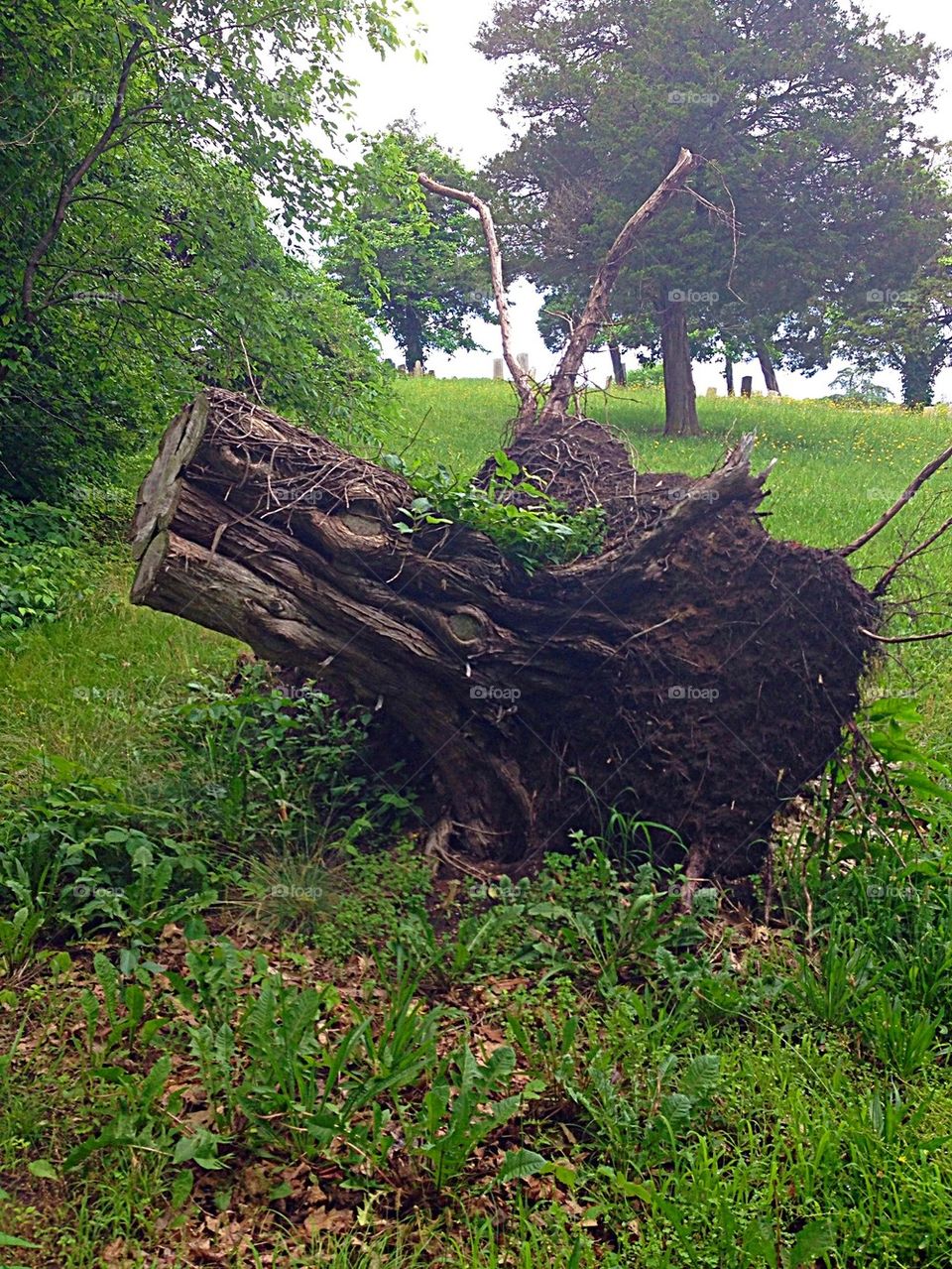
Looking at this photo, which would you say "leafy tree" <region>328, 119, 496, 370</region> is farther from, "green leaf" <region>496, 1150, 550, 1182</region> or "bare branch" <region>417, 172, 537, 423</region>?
"green leaf" <region>496, 1150, 550, 1182</region>

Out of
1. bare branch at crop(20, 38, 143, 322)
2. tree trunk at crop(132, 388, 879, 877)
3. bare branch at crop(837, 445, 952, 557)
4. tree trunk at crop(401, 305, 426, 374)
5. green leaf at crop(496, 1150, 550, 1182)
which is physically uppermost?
tree trunk at crop(401, 305, 426, 374)

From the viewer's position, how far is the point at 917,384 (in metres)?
28.3

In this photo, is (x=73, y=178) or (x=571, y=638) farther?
(x=73, y=178)

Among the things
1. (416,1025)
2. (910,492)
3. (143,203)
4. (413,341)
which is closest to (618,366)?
(413,341)

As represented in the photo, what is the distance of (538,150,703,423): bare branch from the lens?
6.14m

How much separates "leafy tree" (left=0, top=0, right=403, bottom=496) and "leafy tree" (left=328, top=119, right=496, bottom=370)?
73 centimetres

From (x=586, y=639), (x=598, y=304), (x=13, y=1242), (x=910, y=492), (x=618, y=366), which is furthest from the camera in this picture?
(x=618, y=366)

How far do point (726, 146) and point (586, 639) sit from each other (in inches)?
615

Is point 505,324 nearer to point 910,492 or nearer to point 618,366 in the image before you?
point 910,492

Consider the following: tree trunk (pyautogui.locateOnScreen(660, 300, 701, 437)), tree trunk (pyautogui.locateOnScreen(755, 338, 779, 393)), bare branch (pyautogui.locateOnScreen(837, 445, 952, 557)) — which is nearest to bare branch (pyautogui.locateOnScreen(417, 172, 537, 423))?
bare branch (pyautogui.locateOnScreen(837, 445, 952, 557))

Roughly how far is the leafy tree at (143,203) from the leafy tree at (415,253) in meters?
0.73

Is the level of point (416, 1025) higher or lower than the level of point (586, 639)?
lower

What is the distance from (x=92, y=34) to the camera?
25.5 feet

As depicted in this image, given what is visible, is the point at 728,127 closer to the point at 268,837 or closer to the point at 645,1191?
the point at 268,837
